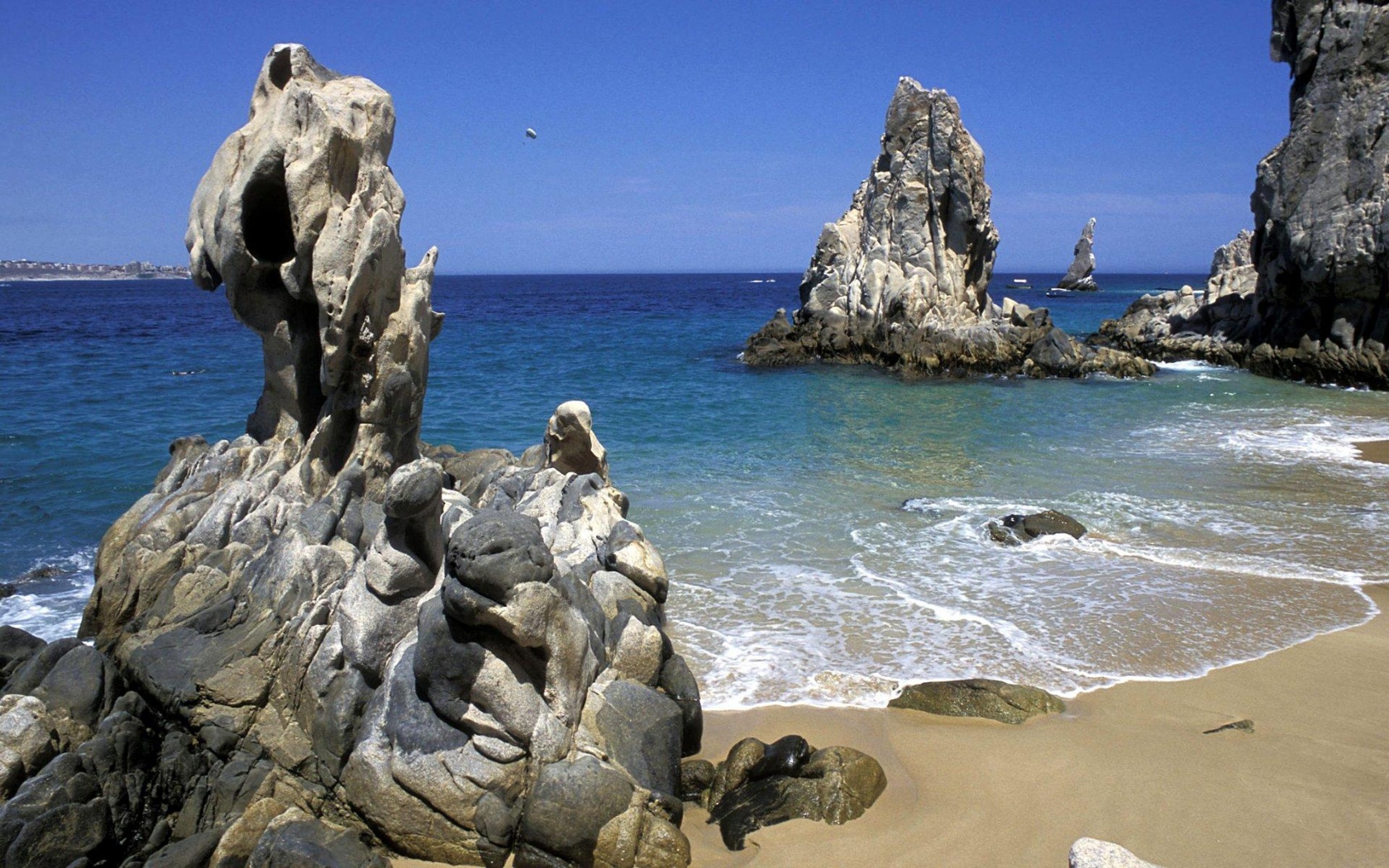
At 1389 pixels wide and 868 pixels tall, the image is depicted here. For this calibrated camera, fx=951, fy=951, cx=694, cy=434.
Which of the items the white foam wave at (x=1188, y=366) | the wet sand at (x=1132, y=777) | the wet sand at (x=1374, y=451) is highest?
the white foam wave at (x=1188, y=366)

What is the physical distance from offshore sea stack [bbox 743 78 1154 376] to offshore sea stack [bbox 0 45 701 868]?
23746 mm

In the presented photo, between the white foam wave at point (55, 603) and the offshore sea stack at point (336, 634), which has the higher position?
the offshore sea stack at point (336, 634)

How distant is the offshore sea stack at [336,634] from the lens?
556 cm

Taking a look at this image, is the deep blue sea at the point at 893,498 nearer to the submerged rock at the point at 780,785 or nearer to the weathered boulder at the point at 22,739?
the submerged rock at the point at 780,785

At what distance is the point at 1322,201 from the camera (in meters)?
27.4

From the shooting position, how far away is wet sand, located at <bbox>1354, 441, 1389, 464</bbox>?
1705cm

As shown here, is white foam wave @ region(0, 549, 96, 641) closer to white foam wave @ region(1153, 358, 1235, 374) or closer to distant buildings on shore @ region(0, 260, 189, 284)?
white foam wave @ region(1153, 358, 1235, 374)

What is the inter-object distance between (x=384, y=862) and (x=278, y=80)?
7113 millimetres

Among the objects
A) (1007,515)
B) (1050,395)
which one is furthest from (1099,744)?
(1050,395)

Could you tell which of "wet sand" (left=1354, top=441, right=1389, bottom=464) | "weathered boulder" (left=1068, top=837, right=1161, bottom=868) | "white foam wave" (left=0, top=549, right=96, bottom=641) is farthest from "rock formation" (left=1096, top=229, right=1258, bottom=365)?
"white foam wave" (left=0, top=549, right=96, bottom=641)

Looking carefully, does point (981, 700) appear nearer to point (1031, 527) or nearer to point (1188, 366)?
point (1031, 527)

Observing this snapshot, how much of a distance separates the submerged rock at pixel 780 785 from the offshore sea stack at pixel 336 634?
0.39 m

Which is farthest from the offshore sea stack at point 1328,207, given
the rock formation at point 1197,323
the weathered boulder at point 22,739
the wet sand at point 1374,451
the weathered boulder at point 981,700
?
the weathered boulder at point 22,739

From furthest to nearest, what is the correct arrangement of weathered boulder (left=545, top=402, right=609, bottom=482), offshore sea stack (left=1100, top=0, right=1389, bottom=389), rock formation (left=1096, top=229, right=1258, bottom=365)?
rock formation (left=1096, top=229, right=1258, bottom=365)
offshore sea stack (left=1100, top=0, right=1389, bottom=389)
weathered boulder (left=545, top=402, right=609, bottom=482)
